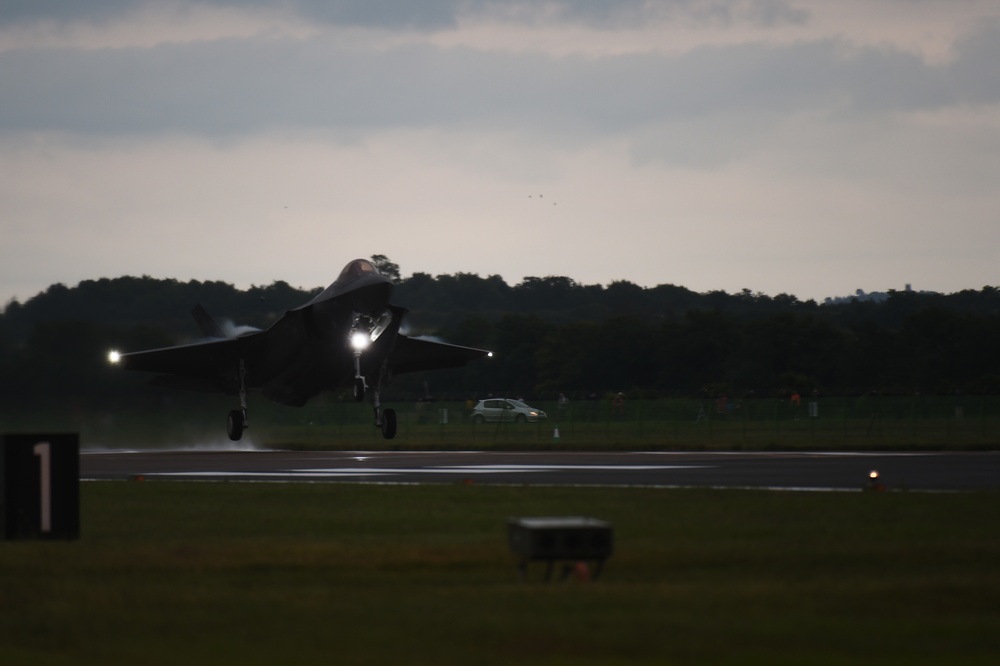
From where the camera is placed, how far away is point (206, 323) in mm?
42281

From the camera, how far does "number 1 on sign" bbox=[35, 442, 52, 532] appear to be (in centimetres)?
1465

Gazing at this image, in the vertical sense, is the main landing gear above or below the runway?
above

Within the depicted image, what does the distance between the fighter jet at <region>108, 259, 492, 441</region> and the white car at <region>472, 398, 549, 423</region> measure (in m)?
24.5

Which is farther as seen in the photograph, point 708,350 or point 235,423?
point 708,350

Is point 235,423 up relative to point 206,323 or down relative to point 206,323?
down

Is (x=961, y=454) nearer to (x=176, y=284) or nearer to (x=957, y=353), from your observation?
(x=176, y=284)

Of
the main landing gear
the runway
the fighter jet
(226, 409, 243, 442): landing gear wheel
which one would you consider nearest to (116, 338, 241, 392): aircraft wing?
the fighter jet

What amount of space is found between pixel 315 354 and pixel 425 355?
731 cm

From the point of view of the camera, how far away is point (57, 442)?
581 inches

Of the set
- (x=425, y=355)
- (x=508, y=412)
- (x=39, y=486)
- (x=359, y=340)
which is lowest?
(x=39, y=486)

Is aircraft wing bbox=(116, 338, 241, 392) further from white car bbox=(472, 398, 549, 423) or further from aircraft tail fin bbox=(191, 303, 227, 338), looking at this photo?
white car bbox=(472, 398, 549, 423)

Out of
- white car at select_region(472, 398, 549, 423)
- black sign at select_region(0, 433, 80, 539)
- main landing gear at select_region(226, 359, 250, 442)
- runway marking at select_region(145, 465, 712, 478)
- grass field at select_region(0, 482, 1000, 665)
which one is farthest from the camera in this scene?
white car at select_region(472, 398, 549, 423)

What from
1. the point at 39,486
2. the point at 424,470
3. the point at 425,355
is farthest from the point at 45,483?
the point at 425,355

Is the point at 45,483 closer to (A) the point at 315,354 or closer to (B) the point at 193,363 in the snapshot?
(A) the point at 315,354
